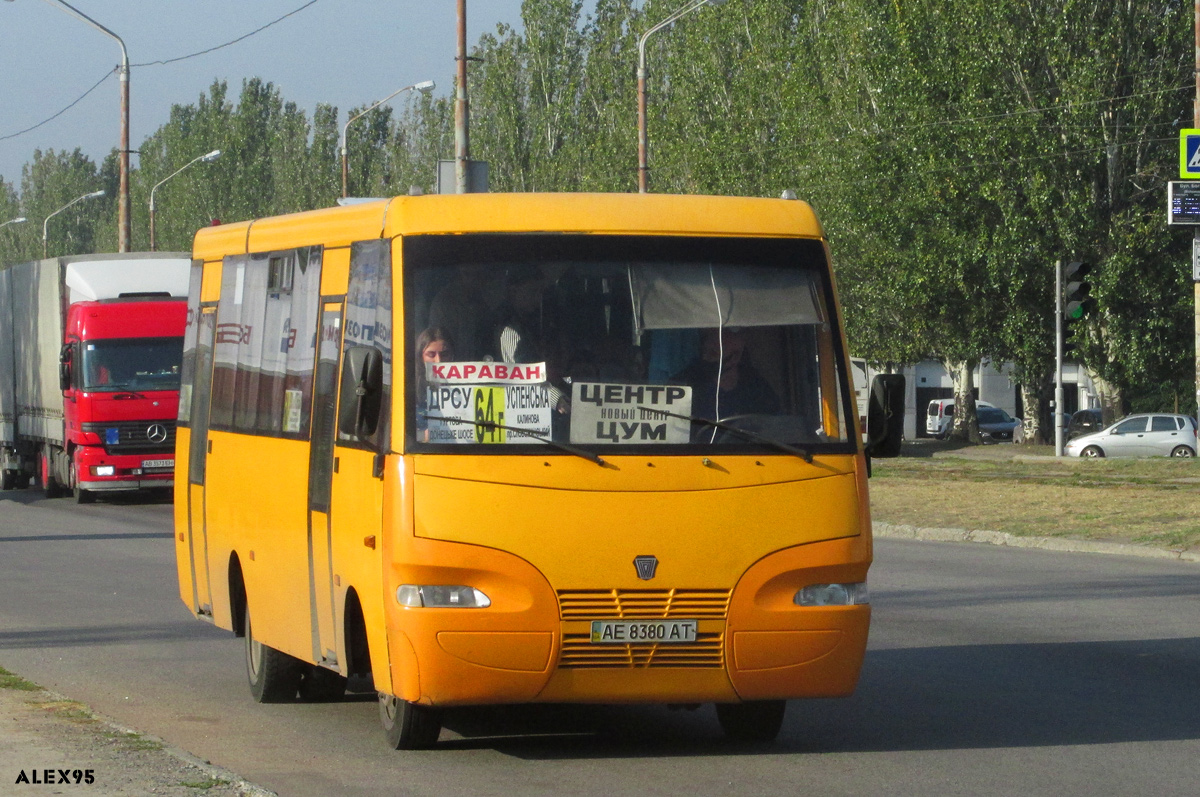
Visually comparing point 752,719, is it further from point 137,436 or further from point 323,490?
point 137,436

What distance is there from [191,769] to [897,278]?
39.0 metres

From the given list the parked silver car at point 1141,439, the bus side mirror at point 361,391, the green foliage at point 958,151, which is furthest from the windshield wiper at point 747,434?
the parked silver car at point 1141,439

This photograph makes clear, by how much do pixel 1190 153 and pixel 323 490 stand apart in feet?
72.3

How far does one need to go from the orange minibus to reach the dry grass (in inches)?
443

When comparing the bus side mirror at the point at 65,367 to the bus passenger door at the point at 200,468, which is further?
the bus side mirror at the point at 65,367

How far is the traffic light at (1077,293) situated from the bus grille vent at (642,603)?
2468 cm

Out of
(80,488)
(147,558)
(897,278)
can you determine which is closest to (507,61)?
(897,278)

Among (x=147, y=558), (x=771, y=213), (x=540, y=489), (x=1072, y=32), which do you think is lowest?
(x=147, y=558)

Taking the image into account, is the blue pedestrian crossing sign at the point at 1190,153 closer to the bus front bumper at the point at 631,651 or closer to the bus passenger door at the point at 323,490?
the bus passenger door at the point at 323,490

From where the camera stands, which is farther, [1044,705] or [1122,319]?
[1122,319]

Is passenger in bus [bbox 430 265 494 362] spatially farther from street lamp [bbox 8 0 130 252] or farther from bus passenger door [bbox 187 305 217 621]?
street lamp [bbox 8 0 130 252]

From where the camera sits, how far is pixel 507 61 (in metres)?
68.2

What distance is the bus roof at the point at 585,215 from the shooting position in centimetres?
765

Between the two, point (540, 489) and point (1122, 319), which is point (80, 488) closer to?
point (540, 489)
